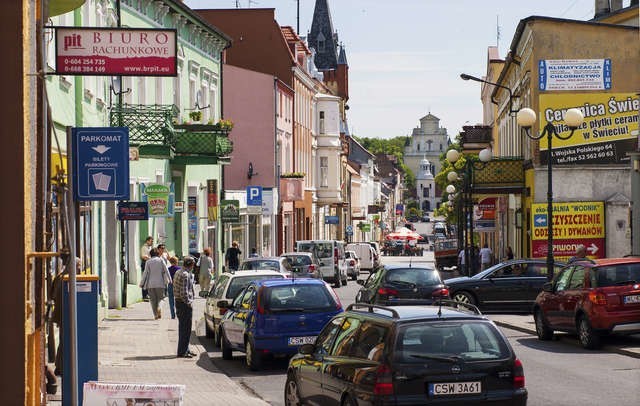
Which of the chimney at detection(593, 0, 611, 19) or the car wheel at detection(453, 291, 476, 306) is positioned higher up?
the chimney at detection(593, 0, 611, 19)

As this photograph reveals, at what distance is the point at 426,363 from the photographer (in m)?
10.5

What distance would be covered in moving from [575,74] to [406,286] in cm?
1501

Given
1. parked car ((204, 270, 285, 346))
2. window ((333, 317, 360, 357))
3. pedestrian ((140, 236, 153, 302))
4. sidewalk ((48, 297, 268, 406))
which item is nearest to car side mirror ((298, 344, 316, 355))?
window ((333, 317, 360, 357))

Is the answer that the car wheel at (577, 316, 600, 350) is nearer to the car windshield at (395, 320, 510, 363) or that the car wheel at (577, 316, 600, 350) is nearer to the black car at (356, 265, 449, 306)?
the black car at (356, 265, 449, 306)

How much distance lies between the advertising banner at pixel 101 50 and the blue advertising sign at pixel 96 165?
121 centimetres

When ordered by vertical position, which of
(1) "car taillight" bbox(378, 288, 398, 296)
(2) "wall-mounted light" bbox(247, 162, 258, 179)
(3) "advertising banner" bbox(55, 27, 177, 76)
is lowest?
(1) "car taillight" bbox(378, 288, 398, 296)

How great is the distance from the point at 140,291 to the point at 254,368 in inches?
583

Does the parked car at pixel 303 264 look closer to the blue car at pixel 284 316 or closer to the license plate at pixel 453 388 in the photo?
the blue car at pixel 284 316

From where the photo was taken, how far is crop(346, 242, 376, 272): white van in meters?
63.4

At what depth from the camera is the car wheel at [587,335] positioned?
20.2 meters

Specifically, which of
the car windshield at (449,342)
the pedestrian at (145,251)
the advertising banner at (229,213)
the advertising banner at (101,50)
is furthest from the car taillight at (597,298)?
the advertising banner at (229,213)

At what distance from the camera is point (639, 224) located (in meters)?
28.5

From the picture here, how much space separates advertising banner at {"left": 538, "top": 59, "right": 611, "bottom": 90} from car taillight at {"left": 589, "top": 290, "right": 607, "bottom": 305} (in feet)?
64.7

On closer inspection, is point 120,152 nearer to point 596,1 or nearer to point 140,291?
point 140,291
